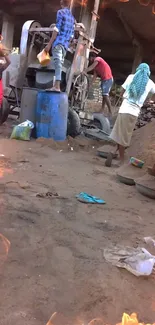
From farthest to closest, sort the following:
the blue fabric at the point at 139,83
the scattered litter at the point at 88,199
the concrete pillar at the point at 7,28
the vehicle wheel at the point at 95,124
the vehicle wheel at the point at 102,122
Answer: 1. the concrete pillar at the point at 7,28
2. the vehicle wheel at the point at 95,124
3. the vehicle wheel at the point at 102,122
4. the blue fabric at the point at 139,83
5. the scattered litter at the point at 88,199

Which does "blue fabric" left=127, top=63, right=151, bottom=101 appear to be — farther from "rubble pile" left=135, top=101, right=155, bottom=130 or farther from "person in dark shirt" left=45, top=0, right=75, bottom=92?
"rubble pile" left=135, top=101, right=155, bottom=130

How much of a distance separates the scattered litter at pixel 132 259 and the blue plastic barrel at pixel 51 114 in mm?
4351

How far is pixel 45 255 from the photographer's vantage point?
2.18 metres

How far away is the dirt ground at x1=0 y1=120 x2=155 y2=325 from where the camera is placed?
67.1 inches

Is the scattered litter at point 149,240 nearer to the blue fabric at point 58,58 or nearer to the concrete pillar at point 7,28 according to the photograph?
the blue fabric at point 58,58

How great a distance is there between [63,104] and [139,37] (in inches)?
296

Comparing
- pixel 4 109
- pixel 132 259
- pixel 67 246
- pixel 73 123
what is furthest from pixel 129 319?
pixel 4 109

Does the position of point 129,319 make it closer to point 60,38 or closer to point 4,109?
point 60,38

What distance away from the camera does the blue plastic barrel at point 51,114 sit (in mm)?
6438

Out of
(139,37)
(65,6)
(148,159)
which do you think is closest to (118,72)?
(139,37)

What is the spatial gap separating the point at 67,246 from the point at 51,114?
14.4 ft
